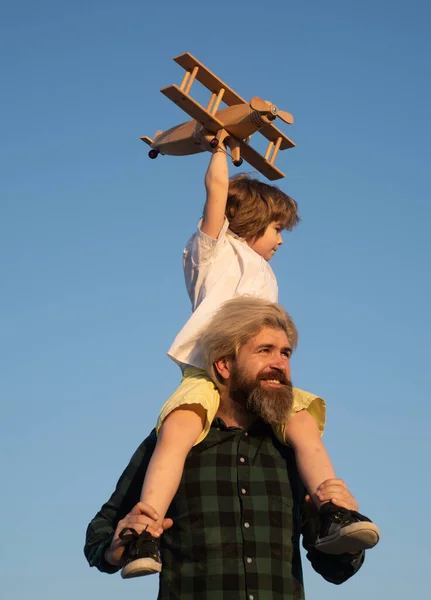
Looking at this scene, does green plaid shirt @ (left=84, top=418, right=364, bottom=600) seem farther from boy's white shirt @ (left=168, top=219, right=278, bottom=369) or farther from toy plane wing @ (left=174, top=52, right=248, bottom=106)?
toy plane wing @ (left=174, top=52, right=248, bottom=106)

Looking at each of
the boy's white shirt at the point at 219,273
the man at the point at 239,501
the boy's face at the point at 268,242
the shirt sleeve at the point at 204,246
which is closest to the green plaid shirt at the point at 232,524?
the man at the point at 239,501

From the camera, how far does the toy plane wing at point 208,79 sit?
797cm

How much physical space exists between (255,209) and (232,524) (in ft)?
9.34

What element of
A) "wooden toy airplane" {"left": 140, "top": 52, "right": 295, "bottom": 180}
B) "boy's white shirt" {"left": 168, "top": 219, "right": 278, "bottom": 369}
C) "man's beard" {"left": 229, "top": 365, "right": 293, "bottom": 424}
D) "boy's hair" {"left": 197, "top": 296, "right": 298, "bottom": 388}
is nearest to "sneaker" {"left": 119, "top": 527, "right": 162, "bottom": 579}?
"man's beard" {"left": 229, "top": 365, "right": 293, "bottom": 424}

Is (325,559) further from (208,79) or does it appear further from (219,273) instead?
(208,79)

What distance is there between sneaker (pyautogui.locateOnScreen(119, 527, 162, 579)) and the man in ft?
0.07

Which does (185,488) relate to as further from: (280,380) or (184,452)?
(280,380)

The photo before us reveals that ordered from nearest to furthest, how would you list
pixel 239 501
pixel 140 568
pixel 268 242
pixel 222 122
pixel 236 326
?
pixel 140 568 < pixel 239 501 < pixel 236 326 < pixel 222 122 < pixel 268 242

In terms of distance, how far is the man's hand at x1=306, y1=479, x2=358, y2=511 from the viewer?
629 centimetres

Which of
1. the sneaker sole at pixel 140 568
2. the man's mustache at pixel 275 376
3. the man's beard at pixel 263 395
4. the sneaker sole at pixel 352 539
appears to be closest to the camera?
the sneaker sole at pixel 140 568

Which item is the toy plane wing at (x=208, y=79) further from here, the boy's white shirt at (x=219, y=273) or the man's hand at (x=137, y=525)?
the man's hand at (x=137, y=525)

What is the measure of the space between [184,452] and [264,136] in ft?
10.4

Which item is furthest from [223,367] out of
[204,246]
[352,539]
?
[352,539]

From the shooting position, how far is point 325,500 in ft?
20.7
